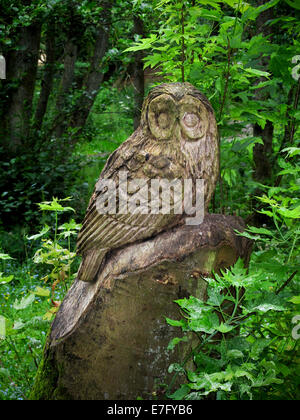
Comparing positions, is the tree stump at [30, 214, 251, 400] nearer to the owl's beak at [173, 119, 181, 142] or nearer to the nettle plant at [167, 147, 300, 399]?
the nettle plant at [167, 147, 300, 399]

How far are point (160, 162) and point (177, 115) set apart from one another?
0.81 feet

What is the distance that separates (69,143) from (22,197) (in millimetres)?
1191

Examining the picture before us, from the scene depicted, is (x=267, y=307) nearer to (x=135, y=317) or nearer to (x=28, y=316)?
(x=135, y=317)

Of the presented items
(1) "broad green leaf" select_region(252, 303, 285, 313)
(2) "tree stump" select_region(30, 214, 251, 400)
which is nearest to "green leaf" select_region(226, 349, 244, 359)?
(1) "broad green leaf" select_region(252, 303, 285, 313)

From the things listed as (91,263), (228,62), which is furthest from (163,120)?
(91,263)

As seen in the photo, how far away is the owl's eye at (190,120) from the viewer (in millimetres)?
2373

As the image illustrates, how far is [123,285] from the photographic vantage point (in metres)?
2.30

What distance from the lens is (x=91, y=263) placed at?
2422 mm

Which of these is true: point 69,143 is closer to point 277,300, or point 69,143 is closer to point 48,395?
point 48,395

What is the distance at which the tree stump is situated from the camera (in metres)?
2.29

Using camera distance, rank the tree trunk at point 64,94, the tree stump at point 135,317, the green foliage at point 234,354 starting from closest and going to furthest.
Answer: the green foliage at point 234,354 → the tree stump at point 135,317 → the tree trunk at point 64,94

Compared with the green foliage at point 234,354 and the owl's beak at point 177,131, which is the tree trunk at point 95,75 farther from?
the green foliage at point 234,354

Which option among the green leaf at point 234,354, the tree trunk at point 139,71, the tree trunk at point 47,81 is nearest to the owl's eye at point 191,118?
the green leaf at point 234,354
